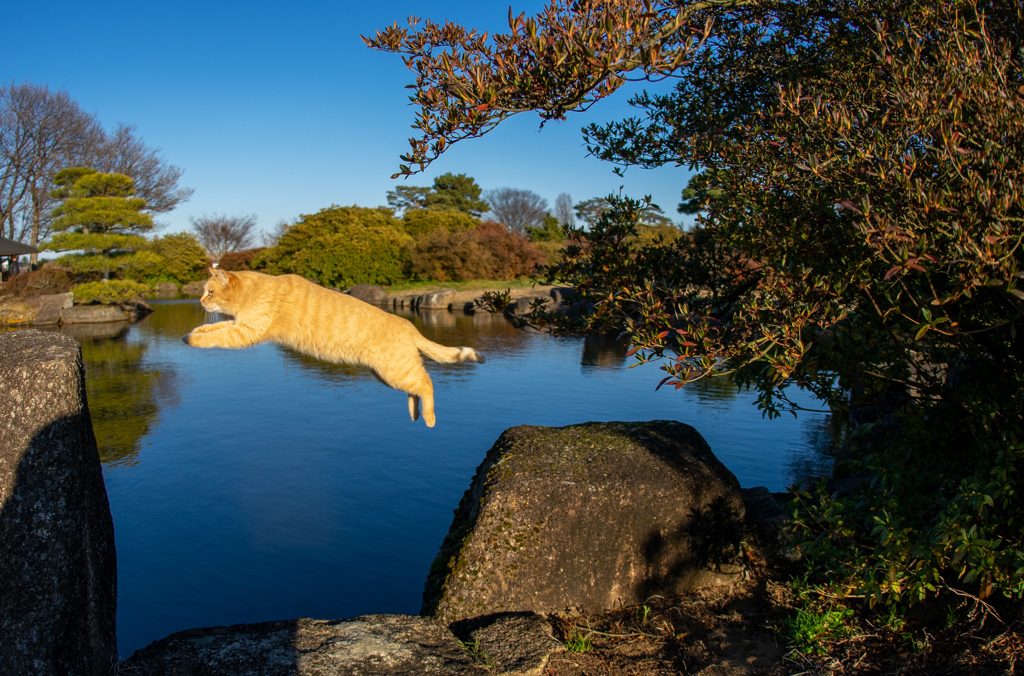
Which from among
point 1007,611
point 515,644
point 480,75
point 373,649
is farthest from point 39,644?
point 1007,611

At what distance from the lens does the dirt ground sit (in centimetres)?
344

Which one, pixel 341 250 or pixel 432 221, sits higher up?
pixel 432 221

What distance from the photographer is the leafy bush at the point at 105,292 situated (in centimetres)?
2619

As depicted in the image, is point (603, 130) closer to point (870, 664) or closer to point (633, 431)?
point (633, 431)

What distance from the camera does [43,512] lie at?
2986 mm

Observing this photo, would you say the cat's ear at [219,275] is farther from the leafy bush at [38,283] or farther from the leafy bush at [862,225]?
the leafy bush at [38,283]

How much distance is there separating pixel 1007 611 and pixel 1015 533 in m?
0.52

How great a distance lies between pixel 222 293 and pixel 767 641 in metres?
3.95

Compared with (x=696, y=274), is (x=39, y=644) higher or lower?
lower

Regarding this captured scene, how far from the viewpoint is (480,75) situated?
2385 millimetres

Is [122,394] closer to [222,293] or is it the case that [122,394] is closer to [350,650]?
[222,293]

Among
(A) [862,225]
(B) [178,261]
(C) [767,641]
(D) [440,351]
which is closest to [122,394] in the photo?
(D) [440,351]

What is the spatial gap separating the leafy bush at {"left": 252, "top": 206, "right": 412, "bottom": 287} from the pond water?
8.71 feet

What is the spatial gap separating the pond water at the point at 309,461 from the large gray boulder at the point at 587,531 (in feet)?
5.71
